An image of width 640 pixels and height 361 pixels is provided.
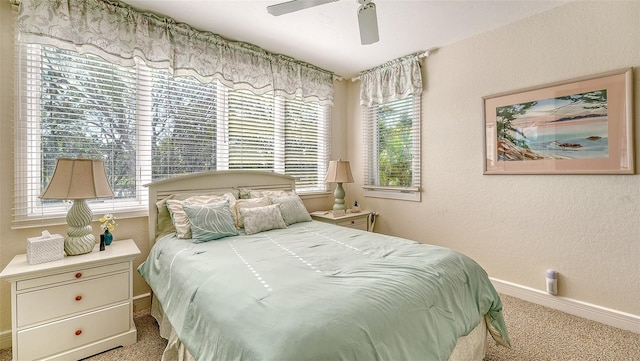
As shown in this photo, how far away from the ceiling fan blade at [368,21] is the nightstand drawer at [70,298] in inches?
96.6

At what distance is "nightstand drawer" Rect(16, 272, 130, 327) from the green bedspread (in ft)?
0.67

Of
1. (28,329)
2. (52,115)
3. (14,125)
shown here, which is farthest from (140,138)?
(28,329)

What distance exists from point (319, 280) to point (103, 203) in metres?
2.12

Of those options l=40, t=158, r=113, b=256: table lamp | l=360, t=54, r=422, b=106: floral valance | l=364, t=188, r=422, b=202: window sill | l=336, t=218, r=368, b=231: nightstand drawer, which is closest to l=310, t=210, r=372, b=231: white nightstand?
l=336, t=218, r=368, b=231: nightstand drawer

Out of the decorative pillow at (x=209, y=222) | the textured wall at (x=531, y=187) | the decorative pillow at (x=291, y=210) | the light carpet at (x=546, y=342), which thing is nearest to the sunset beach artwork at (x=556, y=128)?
the textured wall at (x=531, y=187)

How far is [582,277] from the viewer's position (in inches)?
91.6

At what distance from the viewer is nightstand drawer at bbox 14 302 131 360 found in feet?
5.41

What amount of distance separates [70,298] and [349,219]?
2.67 m

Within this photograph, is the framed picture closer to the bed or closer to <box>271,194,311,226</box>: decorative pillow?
the bed

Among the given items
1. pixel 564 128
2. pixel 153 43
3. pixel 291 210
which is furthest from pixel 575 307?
pixel 153 43

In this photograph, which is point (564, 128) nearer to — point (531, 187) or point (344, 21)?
point (531, 187)

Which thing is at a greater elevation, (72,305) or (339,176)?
(339,176)

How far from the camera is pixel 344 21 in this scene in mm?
2576

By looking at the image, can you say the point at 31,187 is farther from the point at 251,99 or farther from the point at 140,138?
the point at 251,99
